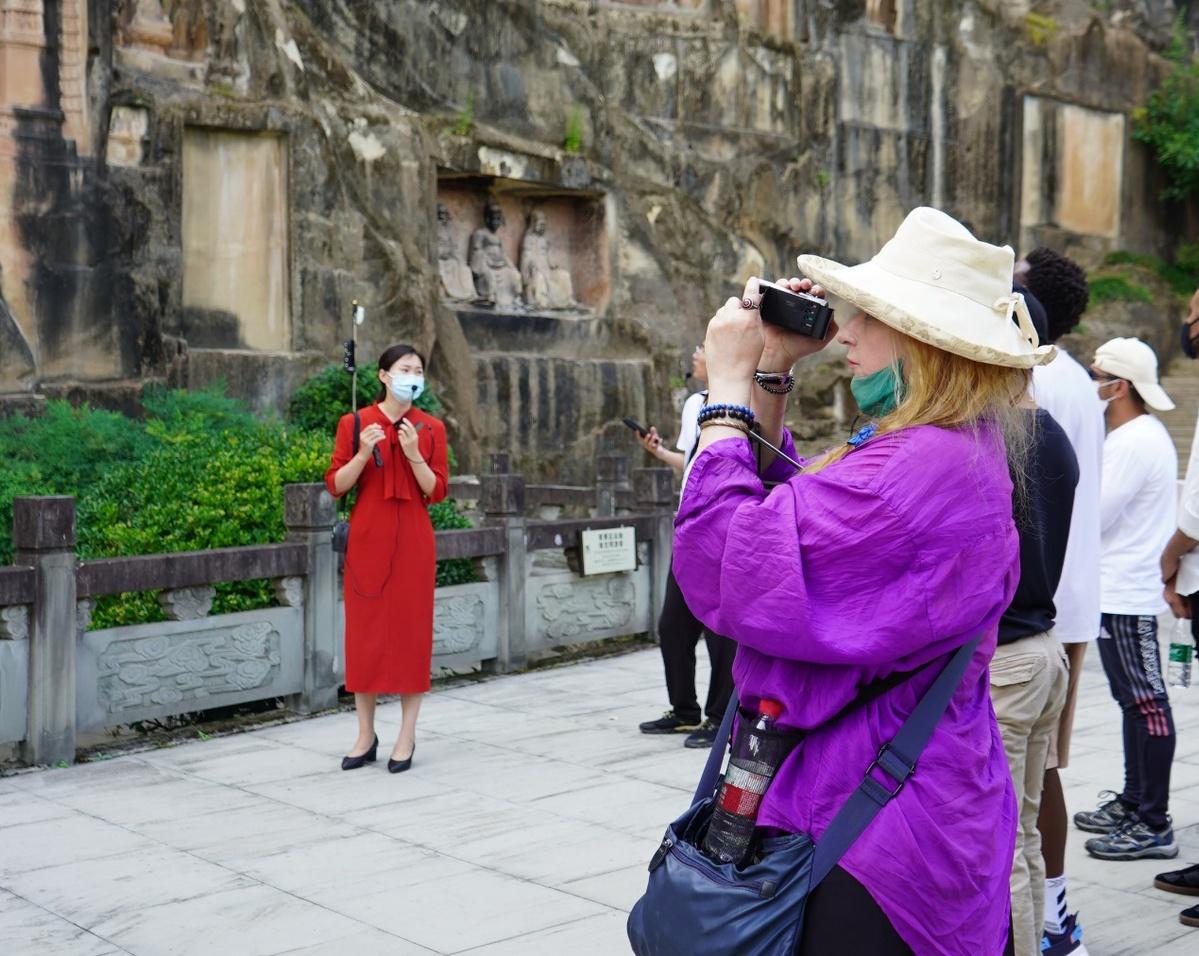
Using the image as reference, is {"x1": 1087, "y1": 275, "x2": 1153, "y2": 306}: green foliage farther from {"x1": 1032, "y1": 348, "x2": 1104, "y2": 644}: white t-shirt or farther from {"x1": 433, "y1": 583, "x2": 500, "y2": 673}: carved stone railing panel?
{"x1": 1032, "y1": 348, "x2": 1104, "y2": 644}: white t-shirt

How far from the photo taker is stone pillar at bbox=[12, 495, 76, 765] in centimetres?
600

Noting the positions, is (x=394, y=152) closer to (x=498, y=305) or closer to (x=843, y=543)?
(x=498, y=305)

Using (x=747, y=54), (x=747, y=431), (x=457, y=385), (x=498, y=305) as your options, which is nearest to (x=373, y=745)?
(x=747, y=431)

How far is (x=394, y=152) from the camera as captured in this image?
14.5 m

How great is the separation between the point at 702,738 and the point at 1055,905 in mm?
2840

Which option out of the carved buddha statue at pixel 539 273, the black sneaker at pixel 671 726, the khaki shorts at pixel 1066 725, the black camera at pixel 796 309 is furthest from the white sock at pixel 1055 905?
the carved buddha statue at pixel 539 273

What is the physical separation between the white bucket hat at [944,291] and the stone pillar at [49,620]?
4.56 metres

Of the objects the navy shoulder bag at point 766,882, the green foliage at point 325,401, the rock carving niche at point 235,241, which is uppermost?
the rock carving niche at point 235,241

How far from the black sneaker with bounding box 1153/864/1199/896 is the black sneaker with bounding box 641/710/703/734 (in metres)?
2.68

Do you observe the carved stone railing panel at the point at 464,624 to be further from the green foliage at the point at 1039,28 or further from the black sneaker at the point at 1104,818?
the green foliage at the point at 1039,28

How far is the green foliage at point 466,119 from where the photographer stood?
15586mm

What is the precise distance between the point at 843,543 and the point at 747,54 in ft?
60.9

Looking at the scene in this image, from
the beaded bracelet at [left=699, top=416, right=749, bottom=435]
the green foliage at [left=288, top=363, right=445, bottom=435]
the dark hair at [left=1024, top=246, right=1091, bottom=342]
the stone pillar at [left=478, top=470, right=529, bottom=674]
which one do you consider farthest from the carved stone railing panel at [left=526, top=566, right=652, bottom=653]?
the beaded bracelet at [left=699, top=416, right=749, bottom=435]

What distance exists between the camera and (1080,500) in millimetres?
3945
